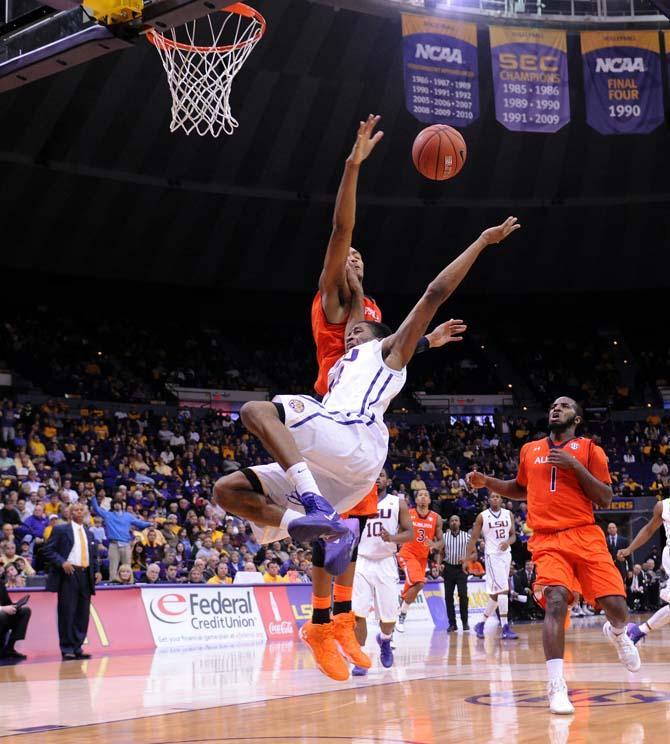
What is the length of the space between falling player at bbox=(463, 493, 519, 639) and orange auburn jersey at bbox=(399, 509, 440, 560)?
2.94 ft

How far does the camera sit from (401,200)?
29500mm

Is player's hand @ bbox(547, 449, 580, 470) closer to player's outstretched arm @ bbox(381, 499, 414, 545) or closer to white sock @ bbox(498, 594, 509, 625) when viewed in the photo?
player's outstretched arm @ bbox(381, 499, 414, 545)

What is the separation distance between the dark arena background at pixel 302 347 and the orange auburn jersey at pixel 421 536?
0.82 ft

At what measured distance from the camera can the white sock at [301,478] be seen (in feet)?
16.4

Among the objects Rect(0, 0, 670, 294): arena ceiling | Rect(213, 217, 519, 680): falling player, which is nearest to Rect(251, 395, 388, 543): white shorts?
Rect(213, 217, 519, 680): falling player

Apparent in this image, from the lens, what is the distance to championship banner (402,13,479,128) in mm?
20875

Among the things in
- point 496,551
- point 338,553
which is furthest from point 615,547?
point 338,553

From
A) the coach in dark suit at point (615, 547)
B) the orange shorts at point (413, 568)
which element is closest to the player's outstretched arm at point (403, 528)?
the orange shorts at point (413, 568)

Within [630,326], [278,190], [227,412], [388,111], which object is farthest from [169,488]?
[630,326]

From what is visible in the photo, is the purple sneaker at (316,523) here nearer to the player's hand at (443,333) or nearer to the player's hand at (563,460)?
the player's hand at (443,333)

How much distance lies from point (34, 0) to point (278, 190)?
21211mm

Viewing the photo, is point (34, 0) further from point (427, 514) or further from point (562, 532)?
point (427, 514)

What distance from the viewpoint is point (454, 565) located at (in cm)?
1667

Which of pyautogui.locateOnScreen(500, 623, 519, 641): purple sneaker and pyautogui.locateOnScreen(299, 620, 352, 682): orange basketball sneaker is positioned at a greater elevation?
pyautogui.locateOnScreen(299, 620, 352, 682): orange basketball sneaker
